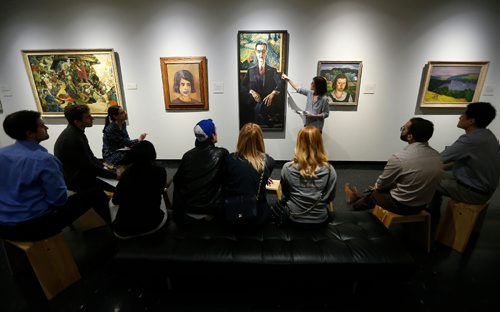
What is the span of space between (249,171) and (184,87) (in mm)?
2774

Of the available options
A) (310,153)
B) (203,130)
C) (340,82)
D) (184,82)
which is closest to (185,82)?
(184,82)

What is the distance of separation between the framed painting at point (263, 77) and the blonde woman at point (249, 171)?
220 centimetres

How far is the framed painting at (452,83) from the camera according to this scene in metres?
3.81

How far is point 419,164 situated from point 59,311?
10.2ft

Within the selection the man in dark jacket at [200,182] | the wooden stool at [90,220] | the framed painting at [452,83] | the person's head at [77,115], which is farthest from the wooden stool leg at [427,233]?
the person's head at [77,115]

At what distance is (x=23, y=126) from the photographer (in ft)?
5.66

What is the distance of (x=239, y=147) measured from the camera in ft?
6.59

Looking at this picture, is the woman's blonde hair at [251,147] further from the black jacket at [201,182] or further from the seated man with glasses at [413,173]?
the seated man with glasses at [413,173]

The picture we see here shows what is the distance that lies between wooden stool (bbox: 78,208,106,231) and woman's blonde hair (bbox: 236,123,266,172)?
186 centimetres

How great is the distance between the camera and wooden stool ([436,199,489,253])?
2.21 metres

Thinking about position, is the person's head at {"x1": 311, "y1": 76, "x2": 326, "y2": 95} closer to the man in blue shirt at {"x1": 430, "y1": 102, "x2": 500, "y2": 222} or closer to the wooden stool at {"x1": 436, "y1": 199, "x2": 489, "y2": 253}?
the man in blue shirt at {"x1": 430, "y1": 102, "x2": 500, "y2": 222}

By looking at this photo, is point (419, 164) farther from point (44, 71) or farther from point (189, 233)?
point (44, 71)

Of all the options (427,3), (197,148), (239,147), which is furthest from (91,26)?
(427,3)

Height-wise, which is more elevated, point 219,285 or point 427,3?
point 427,3
